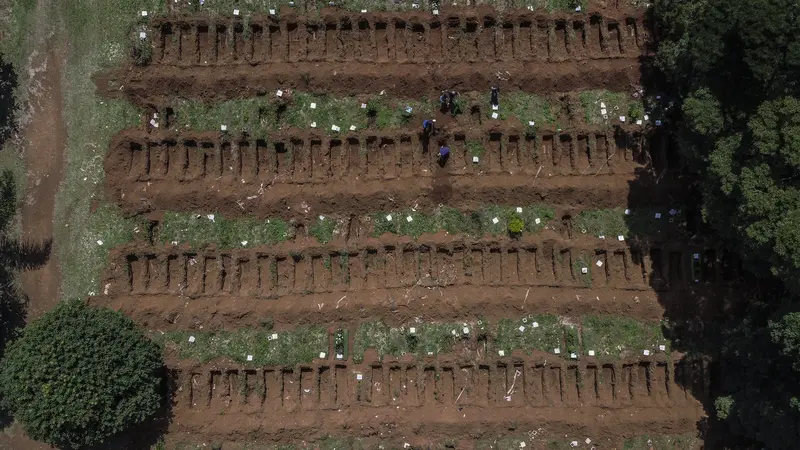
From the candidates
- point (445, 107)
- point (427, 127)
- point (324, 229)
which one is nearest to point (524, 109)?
point (445, 107)

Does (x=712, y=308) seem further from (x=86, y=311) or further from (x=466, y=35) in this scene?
(x=86, y=311)

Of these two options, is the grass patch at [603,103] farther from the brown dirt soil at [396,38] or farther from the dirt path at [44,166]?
the dirt path at [44,166]

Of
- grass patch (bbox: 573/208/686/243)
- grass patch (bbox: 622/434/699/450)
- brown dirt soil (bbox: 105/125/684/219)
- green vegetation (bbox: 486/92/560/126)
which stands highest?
green vegetation (bbox: 486/92/560/126)

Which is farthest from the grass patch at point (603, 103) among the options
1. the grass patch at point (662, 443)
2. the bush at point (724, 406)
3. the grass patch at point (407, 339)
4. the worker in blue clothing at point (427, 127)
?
the grass patch at point (662, 443)

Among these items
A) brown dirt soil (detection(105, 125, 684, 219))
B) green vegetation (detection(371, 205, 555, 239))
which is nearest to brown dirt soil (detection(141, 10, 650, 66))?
brown dirt soil (detection(105, 125, 684, 219))

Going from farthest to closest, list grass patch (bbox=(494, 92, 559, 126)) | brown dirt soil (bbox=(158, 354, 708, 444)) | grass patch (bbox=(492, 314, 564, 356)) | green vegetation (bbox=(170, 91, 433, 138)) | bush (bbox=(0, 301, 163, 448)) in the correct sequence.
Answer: grass patch (bbox=(494, 92, 559, 126)), green vegetation (bbox=(170, 91, 433, 138)), grass patch (bbox=(492, 314, 564, 356)), brown dirt soil (bbox=(158, 354, 708, 444)), bush (bbox=(0, 301, 163, 448))

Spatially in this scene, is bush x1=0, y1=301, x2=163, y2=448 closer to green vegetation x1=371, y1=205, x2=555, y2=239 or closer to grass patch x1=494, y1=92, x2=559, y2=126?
green vegetation x1=371, y1=205, x2=555, y2=239
